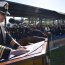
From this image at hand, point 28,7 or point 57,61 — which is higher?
point 28,7

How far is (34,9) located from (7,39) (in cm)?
425

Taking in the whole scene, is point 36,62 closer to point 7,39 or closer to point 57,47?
point 7,39

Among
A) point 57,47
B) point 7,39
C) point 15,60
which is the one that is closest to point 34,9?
point 57,47

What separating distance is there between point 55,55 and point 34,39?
2989mm

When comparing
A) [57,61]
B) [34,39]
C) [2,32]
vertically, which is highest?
[2,32]

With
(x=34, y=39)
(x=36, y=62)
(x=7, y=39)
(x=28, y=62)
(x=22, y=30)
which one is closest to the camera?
(x=28, y=62)

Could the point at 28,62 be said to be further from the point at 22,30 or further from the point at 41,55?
the point at 22,30

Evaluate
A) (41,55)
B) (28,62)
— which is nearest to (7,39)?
(41,55)

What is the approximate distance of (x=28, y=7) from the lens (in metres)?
7.12

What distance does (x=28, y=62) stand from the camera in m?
2.54

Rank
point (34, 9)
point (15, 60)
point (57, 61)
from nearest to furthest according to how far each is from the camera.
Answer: point (15, 60), point (57, 61), point (34, 9)

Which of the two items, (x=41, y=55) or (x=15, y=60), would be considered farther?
(x=41, y=55)

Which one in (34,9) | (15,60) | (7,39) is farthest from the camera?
(34,9)

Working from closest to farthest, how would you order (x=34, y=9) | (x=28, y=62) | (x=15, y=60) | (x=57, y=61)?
(x=15, y=60)
(x=28, y=62)
(x=57, y=61)
(x=34, y=9)
